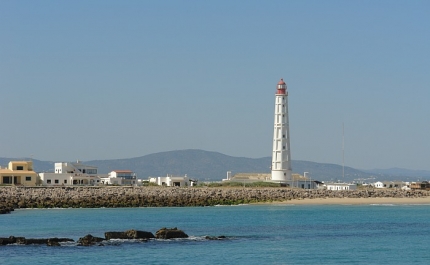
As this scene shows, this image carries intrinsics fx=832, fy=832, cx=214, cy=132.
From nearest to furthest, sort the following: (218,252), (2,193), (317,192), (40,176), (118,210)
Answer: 1. (218,252)
2. (118,210)
3. (2,193)
4. (317,192)
5. (40,176)

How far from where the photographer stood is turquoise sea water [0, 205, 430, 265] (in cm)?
3159

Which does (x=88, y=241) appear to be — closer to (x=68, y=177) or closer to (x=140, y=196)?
(x=140, y=196)

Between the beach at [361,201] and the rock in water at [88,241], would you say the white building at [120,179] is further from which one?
the rock in water at [88,241]

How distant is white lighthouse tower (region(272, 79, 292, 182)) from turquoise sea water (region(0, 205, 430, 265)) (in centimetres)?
1810

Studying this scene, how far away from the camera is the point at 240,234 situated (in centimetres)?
4038

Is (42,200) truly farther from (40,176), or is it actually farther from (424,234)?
(424,234)

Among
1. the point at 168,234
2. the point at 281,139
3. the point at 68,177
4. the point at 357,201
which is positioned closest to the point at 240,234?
the point at 168,234

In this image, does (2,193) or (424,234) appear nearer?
(424,234)

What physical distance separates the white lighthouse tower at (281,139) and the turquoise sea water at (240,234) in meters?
18.1

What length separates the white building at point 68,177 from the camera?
3179 inches

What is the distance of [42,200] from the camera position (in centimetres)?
6128

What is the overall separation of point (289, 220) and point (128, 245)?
17.7m

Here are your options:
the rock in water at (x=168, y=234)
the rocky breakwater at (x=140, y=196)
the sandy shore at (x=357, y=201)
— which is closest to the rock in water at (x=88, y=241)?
the rock in water at (x=168, y=234)

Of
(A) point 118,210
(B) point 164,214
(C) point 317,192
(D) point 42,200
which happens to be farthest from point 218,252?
(C) point 317,192
